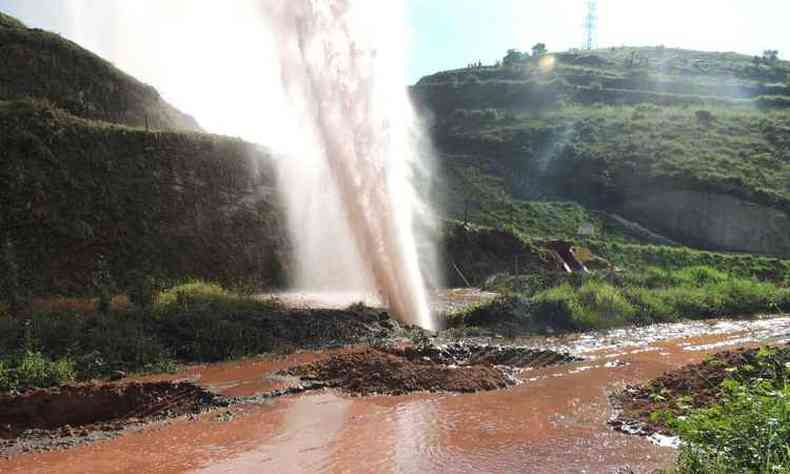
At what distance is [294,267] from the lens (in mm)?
25922

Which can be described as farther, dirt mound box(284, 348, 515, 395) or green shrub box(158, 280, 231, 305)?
green shrub box(158, 280, 231, 305)

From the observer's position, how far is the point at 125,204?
22.7m

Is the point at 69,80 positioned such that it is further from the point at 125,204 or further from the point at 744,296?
the point at 744,296

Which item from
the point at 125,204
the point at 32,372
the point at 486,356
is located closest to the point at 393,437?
the point at 486,356

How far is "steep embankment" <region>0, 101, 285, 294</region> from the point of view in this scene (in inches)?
781

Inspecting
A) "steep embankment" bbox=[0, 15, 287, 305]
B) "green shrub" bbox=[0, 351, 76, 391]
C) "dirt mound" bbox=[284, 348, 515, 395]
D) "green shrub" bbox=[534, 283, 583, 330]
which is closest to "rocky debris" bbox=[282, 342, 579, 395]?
"dirt mound" bbox=[284, 348, 515, 395]

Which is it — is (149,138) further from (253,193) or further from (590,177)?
(590,177)

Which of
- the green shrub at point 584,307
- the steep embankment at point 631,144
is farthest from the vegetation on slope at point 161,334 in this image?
the steep embankment at point 631,144

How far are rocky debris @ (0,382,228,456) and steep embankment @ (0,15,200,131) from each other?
21067 millimetres

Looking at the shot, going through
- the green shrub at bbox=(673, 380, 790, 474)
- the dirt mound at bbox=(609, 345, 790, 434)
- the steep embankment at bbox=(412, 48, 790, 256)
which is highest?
the steep embankment at bbox=(412, 48, 790, 256)

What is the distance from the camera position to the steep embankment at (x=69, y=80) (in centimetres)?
2825

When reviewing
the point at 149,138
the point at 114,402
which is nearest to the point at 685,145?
the point at 149,138

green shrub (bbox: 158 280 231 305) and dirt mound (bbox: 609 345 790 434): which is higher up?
green shrub (bbox: 158 280 231 305)

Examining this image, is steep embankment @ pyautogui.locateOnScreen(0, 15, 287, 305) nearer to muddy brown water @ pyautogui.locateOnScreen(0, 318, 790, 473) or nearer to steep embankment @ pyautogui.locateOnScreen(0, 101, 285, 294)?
steep embankment @ pyautogui.locateOnScreen(0, 101, 285, 294)
